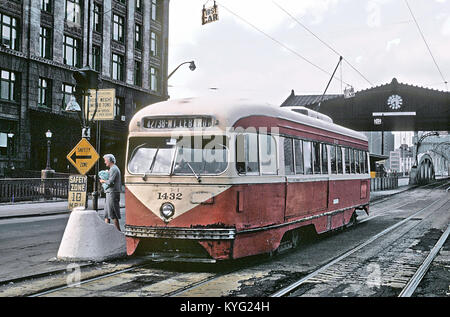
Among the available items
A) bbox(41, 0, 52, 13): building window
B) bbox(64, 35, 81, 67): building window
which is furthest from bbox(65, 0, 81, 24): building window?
bbox(41, 0, 52, 13): building window

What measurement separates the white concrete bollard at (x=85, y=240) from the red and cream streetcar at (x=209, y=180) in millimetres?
733

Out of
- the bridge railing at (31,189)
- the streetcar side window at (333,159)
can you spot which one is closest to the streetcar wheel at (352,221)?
the streetcar side window at (333,159)

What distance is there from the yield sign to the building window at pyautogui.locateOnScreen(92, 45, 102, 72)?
28244 mm

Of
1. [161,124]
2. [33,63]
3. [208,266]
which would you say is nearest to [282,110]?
[161,124]

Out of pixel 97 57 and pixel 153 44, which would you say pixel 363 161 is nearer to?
pixel 97 57

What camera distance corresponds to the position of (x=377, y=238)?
12359mm

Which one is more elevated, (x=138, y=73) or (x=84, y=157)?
(x=138, y=73)

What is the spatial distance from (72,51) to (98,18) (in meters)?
4.12

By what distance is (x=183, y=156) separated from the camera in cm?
834

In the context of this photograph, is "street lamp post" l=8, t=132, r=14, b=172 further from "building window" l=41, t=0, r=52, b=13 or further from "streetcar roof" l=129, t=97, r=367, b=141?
"streetcar roof" l=129, t=97, r=367, b=141

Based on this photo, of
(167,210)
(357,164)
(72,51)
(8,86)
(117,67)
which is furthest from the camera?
(117,67)

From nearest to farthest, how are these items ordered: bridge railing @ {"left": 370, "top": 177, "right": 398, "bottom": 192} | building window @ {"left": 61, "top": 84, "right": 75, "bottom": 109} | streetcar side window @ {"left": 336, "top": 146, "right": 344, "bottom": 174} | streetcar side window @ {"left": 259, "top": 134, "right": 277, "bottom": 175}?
1. streetcar side window @ {"left": 259, "top": 134, "right": 277, "bottom": 175}
2. streetcar side window @ {"left": 336, "top": 146, "right": 344, "bottom": 174}
3. building window @ {"left": 61, "top": 84, "right": 75, "bottom": 109}
4. bridge railing @ {"left": 370, "top": 177, "right": 398, "bottom": 192}

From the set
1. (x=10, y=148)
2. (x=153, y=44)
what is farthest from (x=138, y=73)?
(x=10, y=148)

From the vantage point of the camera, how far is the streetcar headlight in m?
8.10
